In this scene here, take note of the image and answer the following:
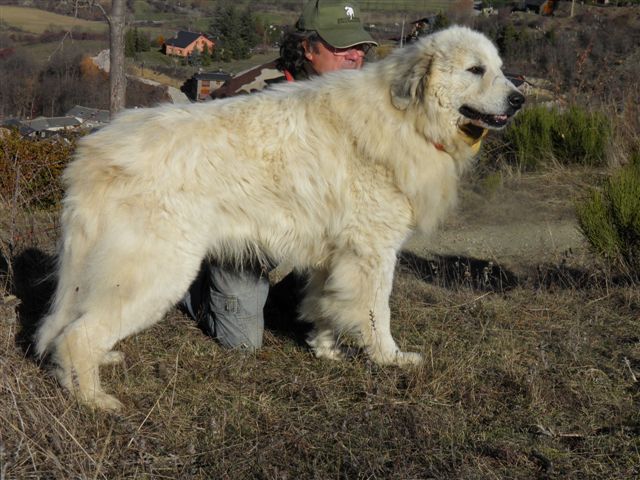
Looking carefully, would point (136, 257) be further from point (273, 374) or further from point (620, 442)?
point (620, 442)

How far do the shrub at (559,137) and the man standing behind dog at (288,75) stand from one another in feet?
15.2

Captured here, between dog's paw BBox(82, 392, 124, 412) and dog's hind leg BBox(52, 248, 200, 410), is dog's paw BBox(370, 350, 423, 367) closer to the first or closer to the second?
dog's hind leg BBox(52, 248, 200, 410)

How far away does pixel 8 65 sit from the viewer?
508 inches

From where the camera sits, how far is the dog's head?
347 cm

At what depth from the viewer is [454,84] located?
3.48 meters

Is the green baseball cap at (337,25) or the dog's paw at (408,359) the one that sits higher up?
the green baseball cap at (337,25)

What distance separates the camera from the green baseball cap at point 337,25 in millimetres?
4105

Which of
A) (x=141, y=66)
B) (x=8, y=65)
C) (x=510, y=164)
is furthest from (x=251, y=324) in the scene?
(x=8, y=65)

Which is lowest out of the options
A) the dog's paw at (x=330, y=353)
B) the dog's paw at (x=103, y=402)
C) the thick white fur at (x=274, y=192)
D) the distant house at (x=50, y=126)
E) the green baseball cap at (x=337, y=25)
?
the distant house at (x=50, y=126)

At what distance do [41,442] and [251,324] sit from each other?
1.63 metres

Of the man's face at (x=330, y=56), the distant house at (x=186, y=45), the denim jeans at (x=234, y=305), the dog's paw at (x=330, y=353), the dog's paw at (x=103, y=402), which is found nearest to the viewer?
the dog's paw at (x=103, y=402)

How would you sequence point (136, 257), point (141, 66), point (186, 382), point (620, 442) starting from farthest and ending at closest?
point (141, 66), point (186, 382), point (136, 257), point (620, 442)

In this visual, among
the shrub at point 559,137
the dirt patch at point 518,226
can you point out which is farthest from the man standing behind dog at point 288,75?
the shrub at point 559,137

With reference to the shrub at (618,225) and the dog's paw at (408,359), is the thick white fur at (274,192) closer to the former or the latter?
the dog's paw at (408,359)
